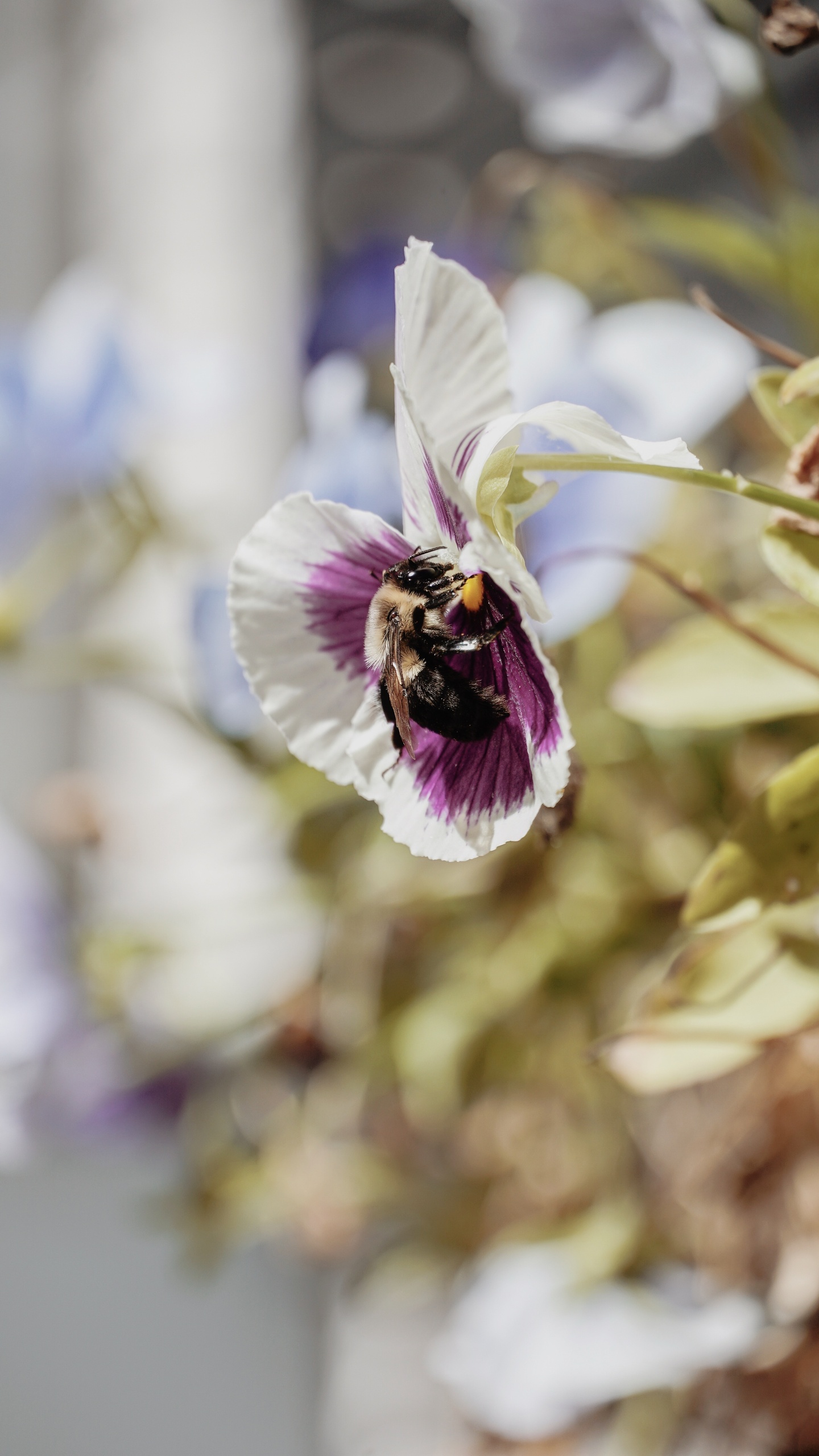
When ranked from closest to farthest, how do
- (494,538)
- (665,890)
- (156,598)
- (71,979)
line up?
(494,538) < (665,890) < (71,979) < (156,598)

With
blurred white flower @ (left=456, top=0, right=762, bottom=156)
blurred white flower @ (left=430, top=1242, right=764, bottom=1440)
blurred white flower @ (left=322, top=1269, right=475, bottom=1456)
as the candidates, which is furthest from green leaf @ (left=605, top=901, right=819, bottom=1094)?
blurred white flower @ (left=322, top=1269, right=475, bottom=1456)

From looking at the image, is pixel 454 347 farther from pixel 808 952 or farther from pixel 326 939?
pixel 326 939

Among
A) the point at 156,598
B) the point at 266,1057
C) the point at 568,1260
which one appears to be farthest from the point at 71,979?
the point at 156,598

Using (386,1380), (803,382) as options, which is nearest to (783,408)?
(803,382)

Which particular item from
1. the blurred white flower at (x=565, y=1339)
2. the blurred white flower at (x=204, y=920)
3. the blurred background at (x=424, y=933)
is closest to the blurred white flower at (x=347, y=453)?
the blurred background at (x=424, y=933)

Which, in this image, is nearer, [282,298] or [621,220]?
[621,220]

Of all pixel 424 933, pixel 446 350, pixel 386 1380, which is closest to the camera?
pixel 446 350

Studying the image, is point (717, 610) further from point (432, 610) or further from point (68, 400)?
point (68, 400)

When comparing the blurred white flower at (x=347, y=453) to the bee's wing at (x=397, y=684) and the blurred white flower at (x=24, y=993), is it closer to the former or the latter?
the bee's wing at (x=397, y=684)
